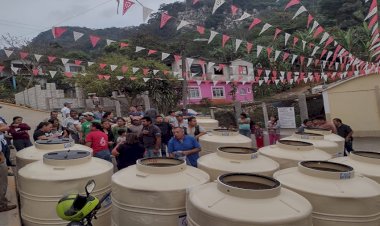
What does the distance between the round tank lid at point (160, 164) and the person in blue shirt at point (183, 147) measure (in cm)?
175

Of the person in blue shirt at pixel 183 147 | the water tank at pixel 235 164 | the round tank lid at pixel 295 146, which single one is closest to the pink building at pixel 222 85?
the person in blue shirt at pixel 183 147

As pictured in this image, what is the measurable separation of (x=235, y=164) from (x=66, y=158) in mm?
2517

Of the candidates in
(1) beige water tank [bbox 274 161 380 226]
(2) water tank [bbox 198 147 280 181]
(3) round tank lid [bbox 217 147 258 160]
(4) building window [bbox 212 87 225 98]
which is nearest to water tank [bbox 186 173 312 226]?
(1) beige water tank [bbox 274 161 380 226]

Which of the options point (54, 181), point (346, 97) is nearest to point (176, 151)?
point (54, 181)

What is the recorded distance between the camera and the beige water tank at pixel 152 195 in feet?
12.7

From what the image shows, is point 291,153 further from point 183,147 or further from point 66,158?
point 66,158

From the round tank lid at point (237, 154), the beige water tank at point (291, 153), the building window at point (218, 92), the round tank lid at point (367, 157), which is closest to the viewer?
the round tank lid at point (367, 157)

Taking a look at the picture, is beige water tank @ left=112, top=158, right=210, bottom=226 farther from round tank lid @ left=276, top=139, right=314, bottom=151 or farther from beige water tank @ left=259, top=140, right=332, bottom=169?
round tank lid @ left=276, top=139, right=314, bottom=151

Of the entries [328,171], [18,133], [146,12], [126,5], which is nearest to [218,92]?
[146,12]

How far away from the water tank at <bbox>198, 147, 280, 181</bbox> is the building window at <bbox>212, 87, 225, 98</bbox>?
3119 centimetres

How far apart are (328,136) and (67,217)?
6556mm

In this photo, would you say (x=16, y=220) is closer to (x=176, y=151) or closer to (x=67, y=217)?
(x=67, y=217)

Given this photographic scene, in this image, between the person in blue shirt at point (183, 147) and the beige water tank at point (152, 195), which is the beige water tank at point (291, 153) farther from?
the beige water tank at point (152, 195)

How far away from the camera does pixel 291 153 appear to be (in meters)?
5.69
